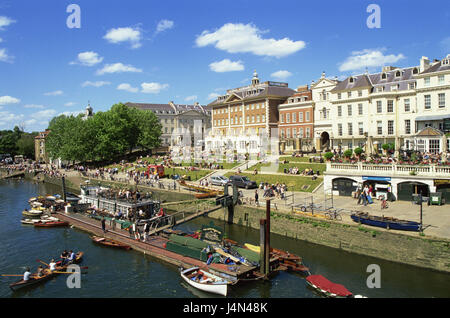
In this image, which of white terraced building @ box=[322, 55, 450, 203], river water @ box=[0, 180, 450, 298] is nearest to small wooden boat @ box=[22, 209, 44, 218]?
river water @ box=[0, 180, 450, 298]

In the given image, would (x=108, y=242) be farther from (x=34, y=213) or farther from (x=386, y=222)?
(x=386, y=222)

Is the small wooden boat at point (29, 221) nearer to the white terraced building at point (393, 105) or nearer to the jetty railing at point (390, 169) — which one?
the jetty railing at point (390, 169)

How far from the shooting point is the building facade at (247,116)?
77625 millimetres

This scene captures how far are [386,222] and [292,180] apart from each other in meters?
19.9

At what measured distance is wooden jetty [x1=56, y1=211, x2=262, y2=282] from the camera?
23281 millimetres

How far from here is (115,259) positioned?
28.3 meters

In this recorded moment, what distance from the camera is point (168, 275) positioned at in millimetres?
25219

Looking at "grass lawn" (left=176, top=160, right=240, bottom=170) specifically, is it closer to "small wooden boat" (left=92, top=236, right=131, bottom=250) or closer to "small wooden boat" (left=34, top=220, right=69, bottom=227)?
"small wooden boat" (left=34, top=220, right=69, bottom=227)

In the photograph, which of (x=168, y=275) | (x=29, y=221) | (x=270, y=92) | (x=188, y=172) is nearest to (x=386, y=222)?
(x=168, y=275)

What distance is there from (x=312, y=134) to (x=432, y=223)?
4379cm

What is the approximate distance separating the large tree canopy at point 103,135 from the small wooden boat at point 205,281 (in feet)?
227

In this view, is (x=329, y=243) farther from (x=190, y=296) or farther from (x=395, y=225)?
(x=190, y=296)

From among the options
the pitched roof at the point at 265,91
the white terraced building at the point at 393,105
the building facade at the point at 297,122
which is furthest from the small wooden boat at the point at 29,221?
the pitched roof at the point at 265,91
